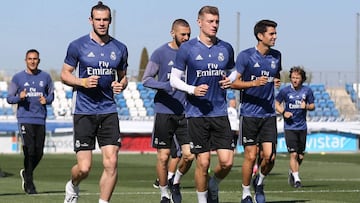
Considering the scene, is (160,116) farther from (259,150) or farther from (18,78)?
(18,78)

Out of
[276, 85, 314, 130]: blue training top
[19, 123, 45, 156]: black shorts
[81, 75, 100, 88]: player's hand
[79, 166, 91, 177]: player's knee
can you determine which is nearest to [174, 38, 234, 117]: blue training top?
[81, 75, 100, 88]: player's hand

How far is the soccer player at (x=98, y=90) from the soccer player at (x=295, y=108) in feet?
28.3

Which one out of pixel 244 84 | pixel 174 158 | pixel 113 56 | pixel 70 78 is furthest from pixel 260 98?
pixel 70 78

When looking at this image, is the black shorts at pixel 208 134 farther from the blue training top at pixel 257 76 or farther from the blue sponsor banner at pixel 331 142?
the blue sponsor banner at pixel 331 142

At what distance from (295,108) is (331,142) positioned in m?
22.4

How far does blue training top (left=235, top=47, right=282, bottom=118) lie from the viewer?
1492 cm

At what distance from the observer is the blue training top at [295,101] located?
69.7 feet

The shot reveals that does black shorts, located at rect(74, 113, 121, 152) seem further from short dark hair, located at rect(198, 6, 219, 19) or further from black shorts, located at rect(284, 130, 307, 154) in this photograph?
black shorts, located at rect(284, 130, 307, 154)

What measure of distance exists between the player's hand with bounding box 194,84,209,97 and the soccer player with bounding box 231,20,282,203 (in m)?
2.37

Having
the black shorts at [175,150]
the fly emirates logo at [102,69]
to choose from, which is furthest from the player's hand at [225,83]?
the black shorts at [175,150]

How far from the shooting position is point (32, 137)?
1864 centimetres

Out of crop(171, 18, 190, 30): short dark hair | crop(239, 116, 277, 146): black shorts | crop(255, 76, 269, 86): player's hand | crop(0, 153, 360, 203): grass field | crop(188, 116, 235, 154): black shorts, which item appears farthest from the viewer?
crop(0, 153, 360, 203): grass field

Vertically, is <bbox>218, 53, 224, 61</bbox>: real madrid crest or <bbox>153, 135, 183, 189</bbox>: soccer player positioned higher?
<bbox>218, 53, 224, 61</bbox>: real madrid crest

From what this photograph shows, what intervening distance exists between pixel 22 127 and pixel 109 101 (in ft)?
20.7
